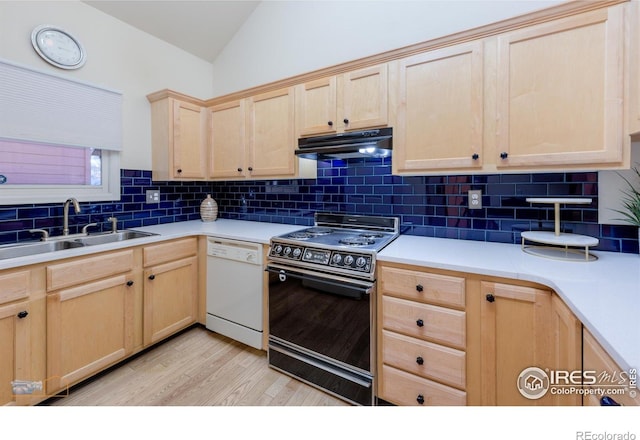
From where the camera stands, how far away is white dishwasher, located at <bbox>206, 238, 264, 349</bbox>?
2012 mm

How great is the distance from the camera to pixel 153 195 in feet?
8.64

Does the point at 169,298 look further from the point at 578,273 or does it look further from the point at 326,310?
the point at 578,273

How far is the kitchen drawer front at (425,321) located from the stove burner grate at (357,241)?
365 mm

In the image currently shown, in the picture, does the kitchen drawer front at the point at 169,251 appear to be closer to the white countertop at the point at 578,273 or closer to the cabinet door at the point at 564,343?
the white countertop at the point at 578,273

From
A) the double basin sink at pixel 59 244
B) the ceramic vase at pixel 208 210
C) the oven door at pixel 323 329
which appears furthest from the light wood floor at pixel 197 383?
the ceramic vase at pixel 208 210

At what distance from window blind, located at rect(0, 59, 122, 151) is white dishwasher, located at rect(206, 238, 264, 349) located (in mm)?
1254

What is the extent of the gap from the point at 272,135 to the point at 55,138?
156cm

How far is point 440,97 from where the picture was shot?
63.7 inches

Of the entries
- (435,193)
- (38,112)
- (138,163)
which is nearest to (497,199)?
(435,193)

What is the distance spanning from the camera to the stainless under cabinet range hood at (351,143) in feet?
5.60

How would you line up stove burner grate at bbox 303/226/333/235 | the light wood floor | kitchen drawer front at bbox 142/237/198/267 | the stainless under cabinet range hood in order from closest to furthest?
the light wood floor
the stainless under cabinet range hood
kitchen drawer front at bbox 142/237/198/267
stove burner grate at bbox 303/226/333/235

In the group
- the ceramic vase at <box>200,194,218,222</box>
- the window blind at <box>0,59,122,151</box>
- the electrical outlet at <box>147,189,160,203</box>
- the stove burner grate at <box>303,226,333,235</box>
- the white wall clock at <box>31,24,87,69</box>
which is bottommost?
the stove burner grate at <box>303,226,333,235</box>

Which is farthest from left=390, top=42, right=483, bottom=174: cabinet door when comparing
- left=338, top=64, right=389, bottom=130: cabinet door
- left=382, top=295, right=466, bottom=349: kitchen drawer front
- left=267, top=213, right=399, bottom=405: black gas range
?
left=382, top=295, right=466, bottom=349: kitchen drawer front

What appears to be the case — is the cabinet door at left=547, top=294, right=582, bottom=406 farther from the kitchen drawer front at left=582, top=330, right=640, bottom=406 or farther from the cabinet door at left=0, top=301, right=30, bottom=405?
the cabinet door at left=0, top=301, right=30, bottom=405
